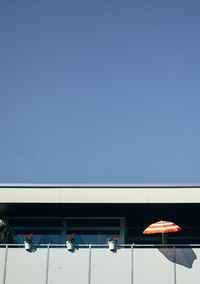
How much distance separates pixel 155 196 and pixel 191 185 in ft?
5.20

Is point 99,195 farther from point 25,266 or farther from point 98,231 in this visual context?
point 25,266

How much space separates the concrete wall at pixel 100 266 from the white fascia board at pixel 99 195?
230 cm

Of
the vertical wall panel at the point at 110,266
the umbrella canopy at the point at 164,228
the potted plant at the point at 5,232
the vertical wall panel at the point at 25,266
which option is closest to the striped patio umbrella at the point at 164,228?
the umbrella canopy at the point at 164,228

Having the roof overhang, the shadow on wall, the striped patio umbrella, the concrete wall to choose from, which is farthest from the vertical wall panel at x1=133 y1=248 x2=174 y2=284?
the roof overhang

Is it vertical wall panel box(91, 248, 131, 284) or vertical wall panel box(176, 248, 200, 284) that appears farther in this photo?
vertical wall panel box(91, 248, 131, 284)

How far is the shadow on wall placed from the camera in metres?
27.5

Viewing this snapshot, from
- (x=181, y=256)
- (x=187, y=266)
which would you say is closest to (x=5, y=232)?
(x=181, y=256)

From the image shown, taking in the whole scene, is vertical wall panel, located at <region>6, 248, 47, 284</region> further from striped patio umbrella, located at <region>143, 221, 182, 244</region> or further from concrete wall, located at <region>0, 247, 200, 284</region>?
striped patio umbrella, located at <region>143, 221, 182, 244</region>

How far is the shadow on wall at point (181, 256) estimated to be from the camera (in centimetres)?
2747

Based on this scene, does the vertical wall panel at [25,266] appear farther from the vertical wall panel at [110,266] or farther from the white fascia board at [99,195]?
the white fascia board at [99,195]

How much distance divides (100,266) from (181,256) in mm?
3276

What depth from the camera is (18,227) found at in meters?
32.3

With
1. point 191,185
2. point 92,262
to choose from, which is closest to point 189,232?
point 191,185

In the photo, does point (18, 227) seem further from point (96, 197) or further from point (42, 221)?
point (96, 197)
